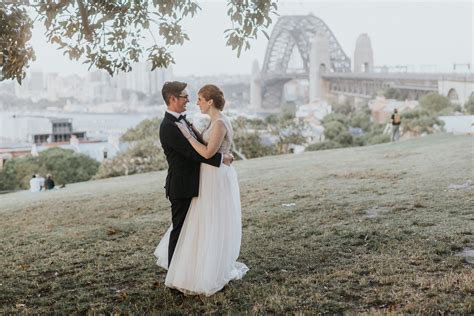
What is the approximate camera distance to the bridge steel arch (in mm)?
101562

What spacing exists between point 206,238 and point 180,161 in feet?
1.85

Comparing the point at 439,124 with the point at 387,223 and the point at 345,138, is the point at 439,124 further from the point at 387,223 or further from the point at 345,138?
the point at 387,223

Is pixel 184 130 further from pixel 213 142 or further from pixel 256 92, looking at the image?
pixel 256 92

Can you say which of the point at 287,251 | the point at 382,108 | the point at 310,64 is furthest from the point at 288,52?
the point at 287,251

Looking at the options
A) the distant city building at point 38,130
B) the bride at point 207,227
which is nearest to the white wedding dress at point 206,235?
the bride at point 207,227

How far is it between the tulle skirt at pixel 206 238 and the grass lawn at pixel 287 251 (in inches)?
5.2

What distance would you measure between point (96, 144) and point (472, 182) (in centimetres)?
7578

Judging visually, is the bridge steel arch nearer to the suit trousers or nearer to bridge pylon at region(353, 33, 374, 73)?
bridge pylon at region(353, 33, 374, 73)

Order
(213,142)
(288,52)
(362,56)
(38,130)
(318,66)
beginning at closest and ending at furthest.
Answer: (213,142) < (38,130) < (318,66) < (362,56) < (288,52)

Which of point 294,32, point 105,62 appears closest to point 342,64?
point 294,32

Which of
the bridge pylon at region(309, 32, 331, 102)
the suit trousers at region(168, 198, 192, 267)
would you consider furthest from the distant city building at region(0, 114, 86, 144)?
the suit trousers at region(168, 198, 192, 267)

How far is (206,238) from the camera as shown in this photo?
14.0ft

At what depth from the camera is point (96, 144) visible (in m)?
82.1

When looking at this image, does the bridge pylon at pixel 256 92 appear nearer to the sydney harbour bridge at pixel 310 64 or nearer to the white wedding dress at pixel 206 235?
the sydney harbour bridge at pixel 310 64
